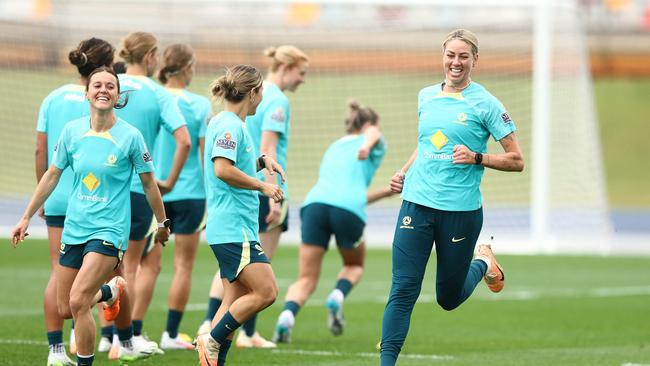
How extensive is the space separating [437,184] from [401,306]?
0.80m

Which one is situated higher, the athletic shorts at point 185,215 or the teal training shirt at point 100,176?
the teal training shirt at point 100,176

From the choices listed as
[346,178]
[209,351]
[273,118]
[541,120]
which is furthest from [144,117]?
[541,120]

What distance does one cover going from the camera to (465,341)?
10.3 metres

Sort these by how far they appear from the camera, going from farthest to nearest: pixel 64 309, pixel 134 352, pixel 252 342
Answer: pixel 252 342 → pixel 134 352 → pixel 64 309

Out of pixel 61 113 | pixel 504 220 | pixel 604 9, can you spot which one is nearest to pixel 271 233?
pixel 61 113

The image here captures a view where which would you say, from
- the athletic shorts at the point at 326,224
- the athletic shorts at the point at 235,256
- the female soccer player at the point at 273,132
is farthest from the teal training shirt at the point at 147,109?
the athletic shorts at the point at 326,224

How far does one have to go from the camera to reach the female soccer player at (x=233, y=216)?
7.25 metres

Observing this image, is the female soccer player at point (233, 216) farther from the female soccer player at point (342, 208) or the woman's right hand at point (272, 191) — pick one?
the female soccer player at point (342, 208)

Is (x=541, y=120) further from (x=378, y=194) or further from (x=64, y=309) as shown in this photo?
(x=64, y=309)

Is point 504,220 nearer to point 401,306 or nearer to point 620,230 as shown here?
point 620,230

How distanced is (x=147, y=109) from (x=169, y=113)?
0.17 metres

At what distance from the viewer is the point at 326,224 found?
1068 cm

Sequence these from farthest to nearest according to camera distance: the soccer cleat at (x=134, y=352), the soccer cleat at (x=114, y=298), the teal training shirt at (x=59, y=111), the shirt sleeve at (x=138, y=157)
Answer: the soccer cleat at (x=134, y=352), the teal training shirt at (x=59, y=111), the soccer cleat at (x=114, y=298), the shirt sleeve at (x=138, y=157)

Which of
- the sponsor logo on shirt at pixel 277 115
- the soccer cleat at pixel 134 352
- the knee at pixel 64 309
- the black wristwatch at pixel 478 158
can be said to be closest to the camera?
the black wristwatch at pixel 478 158
